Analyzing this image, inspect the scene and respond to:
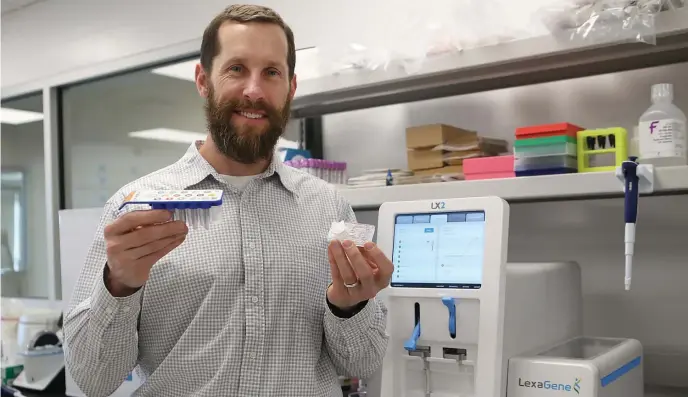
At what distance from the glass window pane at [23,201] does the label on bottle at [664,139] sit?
3.36m

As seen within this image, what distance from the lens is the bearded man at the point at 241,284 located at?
3.74 ft

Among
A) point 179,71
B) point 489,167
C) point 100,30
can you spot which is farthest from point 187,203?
point 100,30

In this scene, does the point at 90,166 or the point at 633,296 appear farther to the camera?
the point at 90,166

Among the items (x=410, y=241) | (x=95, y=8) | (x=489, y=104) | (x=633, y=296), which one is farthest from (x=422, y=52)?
(x=95, y=8)

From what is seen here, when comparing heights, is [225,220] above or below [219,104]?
below

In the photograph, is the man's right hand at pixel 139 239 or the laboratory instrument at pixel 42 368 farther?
the laboratory instrument at pixel 42 368

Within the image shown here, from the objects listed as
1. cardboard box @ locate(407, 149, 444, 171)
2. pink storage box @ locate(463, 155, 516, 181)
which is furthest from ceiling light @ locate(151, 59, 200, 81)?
pink storage box @ locate(463, 155, 516, 181)

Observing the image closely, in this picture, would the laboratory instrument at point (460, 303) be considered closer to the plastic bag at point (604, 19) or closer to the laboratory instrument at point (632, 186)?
the laboratory instrument at point (632, 186)

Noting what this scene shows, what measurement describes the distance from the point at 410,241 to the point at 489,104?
2.59ft

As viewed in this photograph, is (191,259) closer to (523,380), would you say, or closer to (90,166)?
(523,380)

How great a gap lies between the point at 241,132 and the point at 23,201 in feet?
10.8

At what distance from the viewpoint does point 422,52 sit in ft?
5.82

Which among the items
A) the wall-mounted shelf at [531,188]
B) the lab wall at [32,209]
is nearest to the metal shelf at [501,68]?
the wall-mounted shelf at [531,188]

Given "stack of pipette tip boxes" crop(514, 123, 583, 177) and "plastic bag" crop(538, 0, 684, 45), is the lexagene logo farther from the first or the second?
"plastic bag" crop(538, 0, 684, 45)
